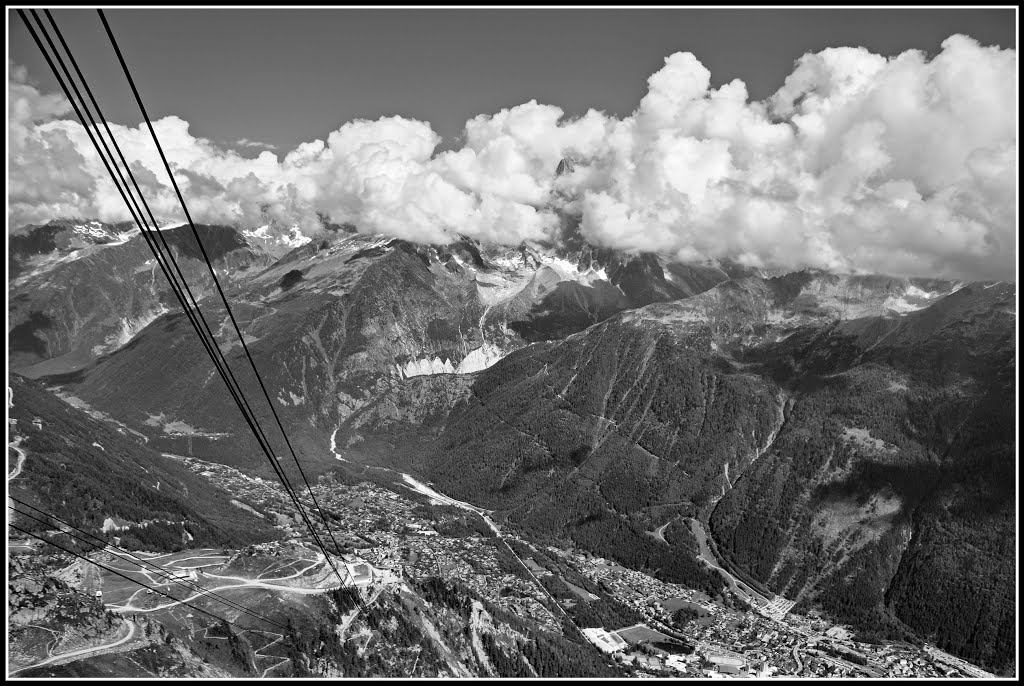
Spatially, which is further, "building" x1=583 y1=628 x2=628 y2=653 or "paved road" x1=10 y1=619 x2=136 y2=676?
"building" x1=583 y1=628 x2=628 y2=653

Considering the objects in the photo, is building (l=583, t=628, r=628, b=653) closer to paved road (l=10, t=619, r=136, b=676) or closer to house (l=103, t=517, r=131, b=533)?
house (l=103, t=517, r=131, b=533)

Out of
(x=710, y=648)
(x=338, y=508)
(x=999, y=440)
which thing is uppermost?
(x=999, y=440)

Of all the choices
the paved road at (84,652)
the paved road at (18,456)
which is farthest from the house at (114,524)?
the paved road at (84,652)

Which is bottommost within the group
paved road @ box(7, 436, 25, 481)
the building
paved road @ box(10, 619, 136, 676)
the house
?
the building

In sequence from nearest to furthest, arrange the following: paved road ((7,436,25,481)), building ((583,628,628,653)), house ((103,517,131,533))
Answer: house ((103,517,131,533)) < paved road ((7,436,25,481)) < building ((583,628,628,653))

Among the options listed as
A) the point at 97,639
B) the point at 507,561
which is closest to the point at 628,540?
the point at 507,561

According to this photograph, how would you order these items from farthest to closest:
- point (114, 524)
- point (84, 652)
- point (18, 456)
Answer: point (18, 456) < point (114, 524) < point (84, 652)

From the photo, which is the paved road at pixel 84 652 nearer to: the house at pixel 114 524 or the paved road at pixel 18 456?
the house at pixel 114 524

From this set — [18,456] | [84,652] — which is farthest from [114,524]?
[84,652]

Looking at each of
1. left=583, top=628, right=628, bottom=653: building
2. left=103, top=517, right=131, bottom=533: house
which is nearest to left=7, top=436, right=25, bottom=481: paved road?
left=103, top=517, right=131, bottom=533: house

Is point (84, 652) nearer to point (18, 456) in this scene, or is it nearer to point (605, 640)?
point (18, 456)

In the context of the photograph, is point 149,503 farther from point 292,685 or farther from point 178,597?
point 292,685
